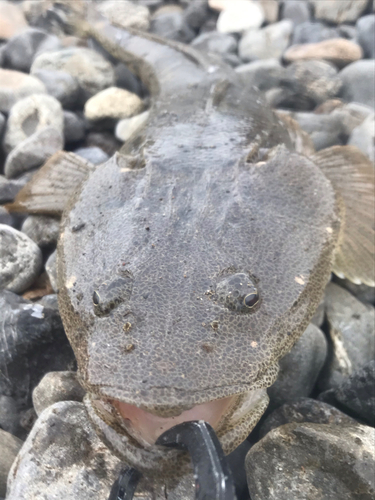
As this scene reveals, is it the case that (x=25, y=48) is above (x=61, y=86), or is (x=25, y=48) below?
above

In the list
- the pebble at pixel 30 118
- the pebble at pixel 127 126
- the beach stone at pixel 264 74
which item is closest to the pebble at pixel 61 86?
the pebble at pixel 30 118

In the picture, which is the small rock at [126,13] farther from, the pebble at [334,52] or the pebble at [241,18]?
the pebble at [334,52]

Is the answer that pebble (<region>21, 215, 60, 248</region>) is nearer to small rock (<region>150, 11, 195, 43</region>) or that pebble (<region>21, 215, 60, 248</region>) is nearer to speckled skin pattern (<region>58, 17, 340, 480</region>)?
speckled skin pattern (<region>58, 17, 340, 480</region>)

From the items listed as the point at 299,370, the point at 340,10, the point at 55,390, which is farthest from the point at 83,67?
the point at 299,370

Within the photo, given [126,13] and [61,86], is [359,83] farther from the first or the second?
[126,13]

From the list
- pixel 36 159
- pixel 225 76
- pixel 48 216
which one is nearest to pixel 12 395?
pixel 48 216

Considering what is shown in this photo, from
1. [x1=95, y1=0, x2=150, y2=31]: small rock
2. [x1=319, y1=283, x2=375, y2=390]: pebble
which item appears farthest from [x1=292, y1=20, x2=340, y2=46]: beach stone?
[x1=319, y1=283, x2=375, y2=390]: pebble
